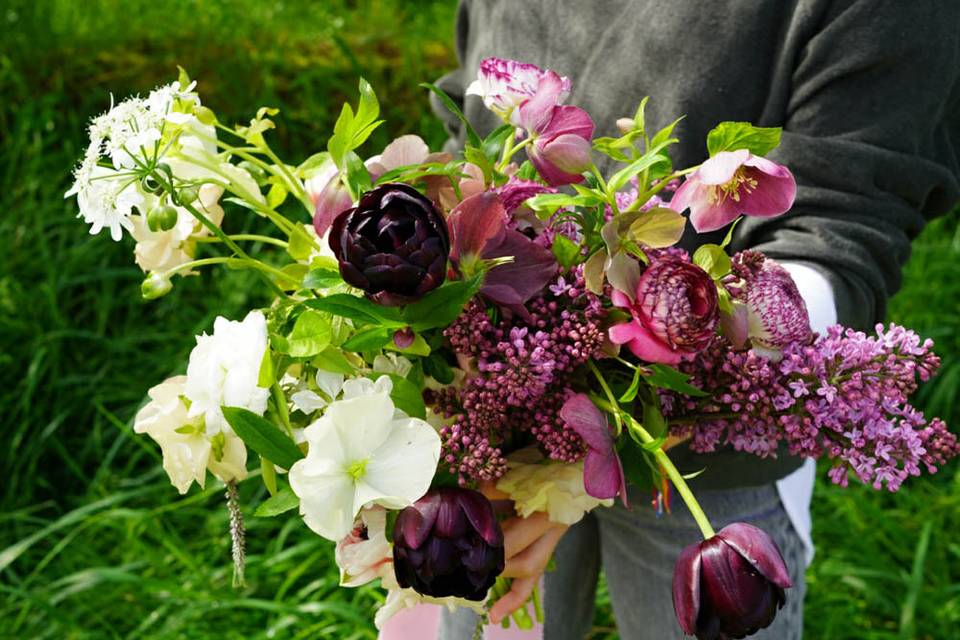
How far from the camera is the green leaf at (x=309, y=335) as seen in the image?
1.93 feet

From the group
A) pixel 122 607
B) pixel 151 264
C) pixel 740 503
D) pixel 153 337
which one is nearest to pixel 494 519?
pixel 151 264

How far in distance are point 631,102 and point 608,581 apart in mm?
482

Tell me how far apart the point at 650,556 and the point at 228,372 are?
53cm

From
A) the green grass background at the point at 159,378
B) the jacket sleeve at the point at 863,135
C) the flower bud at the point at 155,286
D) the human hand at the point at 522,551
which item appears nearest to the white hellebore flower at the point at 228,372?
the flower bud at the point at 155,286

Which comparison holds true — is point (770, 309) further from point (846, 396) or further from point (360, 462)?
point (360, 462)

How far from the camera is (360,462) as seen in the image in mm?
570

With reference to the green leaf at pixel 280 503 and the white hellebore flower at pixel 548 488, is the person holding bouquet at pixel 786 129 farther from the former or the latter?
the green leaf at pixel 280 503

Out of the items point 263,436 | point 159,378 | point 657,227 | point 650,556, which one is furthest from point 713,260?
point 159,378

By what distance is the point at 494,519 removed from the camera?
0.62m

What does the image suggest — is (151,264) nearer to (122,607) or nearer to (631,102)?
(631,102)

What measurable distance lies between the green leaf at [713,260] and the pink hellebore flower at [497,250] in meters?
0.09

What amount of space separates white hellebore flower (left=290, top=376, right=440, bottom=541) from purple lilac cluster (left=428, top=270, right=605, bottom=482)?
0.05 m

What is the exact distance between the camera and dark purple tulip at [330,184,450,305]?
1.79ft

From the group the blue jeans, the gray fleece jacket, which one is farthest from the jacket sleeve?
the blue jeans
